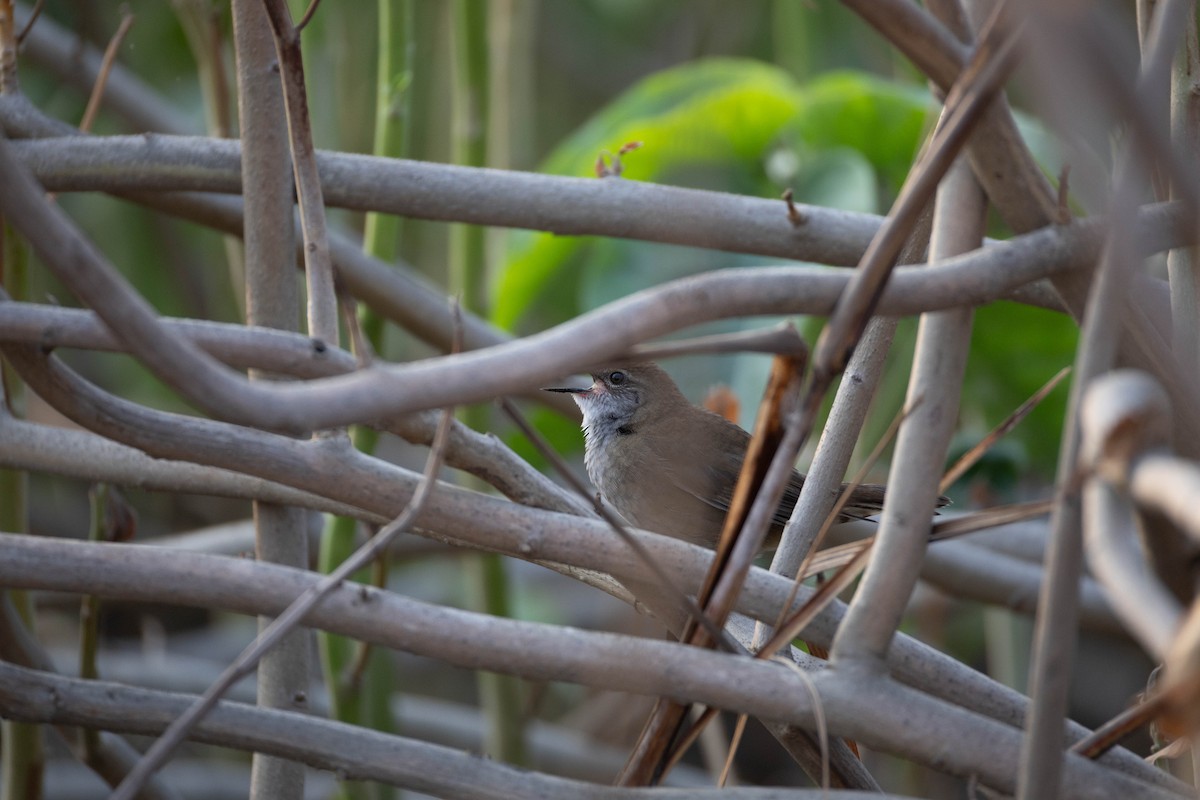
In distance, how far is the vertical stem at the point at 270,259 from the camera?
7.47 feet

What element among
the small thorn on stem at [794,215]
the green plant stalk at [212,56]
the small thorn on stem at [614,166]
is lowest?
the small thorn on stem at [794,215]

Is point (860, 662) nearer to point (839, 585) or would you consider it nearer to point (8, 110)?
point (839, 585)

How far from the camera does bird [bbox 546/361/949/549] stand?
11.9ft

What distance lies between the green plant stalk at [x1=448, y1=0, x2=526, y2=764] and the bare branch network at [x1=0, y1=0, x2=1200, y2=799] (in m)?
1.11

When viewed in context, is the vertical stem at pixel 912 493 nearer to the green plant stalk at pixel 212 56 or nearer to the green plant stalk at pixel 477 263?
the green plant stalk at pixel 477 263

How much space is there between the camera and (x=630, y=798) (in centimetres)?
148

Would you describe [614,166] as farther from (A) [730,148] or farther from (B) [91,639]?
(A) [730,148]

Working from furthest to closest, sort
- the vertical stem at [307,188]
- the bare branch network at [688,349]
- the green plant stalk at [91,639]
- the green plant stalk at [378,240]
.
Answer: the green plant stalk at [378,240] → the green plant stalk at [91,639] → the vertical stem at [307,188] → the bare branch network at [688,349]

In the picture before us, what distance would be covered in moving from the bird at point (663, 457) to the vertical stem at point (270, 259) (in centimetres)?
142

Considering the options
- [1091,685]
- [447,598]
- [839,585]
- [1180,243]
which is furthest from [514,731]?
[1091,685]

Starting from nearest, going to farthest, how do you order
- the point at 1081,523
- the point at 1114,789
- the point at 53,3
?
the point at 1081,523 < the point at 1114,789 < the point at 53,3

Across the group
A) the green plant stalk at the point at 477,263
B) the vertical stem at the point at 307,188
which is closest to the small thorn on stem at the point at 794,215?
the vertical stem at the point at 307,188

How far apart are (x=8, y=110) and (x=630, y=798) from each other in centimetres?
202

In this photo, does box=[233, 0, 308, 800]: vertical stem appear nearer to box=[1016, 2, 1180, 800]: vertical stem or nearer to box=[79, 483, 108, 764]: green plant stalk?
box=[79, 483, 108, 764]: green plant stalk
